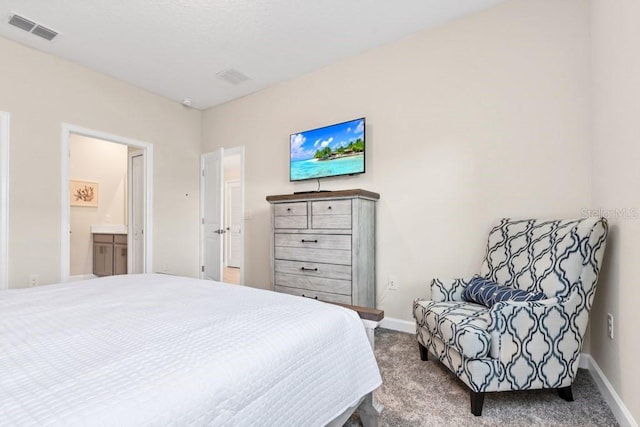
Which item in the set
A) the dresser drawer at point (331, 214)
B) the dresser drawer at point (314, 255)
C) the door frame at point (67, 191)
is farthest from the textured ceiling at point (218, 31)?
the dresser drawer at point (314, 255)

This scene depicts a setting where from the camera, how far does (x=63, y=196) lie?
10.8 feet

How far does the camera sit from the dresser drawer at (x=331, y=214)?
270cm

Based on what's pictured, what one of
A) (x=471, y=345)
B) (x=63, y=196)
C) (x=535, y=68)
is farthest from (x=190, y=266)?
(x=535, y=68)

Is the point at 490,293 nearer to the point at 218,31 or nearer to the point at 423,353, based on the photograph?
the point at 423,353

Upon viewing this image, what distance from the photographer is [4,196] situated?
9.61 feet

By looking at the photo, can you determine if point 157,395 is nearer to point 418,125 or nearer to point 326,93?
point 418,125

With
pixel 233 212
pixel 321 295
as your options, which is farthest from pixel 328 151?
pixel 233 212

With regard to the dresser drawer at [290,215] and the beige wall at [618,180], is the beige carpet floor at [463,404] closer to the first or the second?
the beige wall at [618,180]

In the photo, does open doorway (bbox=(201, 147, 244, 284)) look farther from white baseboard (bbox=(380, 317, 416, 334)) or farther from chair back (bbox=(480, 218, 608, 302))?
chair back (bbox=(480, 218, 608, 302))

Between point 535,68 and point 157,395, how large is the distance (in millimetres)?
2965

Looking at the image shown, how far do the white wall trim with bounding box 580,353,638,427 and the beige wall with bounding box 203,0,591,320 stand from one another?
914 mm

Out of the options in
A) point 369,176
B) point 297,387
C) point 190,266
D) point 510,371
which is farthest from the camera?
point 190,266

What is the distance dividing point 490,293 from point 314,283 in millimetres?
1427

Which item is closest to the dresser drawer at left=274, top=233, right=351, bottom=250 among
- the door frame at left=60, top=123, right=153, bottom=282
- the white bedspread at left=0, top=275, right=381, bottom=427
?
the white bedspread at left=0, top=275, right=381, bottom=427
